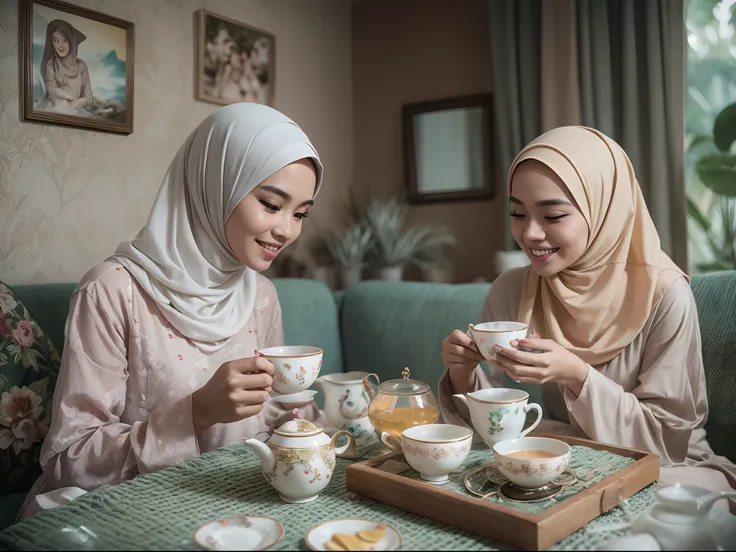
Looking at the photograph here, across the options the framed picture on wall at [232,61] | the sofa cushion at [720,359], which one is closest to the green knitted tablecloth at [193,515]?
the sofa cushion at [720,359]

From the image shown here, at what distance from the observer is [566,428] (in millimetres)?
1587

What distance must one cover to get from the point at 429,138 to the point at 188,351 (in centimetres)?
231

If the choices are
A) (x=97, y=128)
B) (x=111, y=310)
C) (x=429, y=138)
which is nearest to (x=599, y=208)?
(x=111, y=310)

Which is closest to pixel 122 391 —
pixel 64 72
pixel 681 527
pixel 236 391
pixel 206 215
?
pixel 236 391

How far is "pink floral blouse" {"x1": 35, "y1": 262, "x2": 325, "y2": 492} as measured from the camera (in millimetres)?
1362

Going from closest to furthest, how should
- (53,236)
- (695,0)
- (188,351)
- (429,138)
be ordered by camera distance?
1. (188,351)
2. (53,236)
3. (695,0)
4. (429,138)

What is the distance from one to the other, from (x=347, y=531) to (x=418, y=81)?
119 inches

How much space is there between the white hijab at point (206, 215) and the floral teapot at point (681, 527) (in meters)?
1.04

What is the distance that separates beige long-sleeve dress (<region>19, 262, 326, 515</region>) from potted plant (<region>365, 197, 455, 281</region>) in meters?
1.76

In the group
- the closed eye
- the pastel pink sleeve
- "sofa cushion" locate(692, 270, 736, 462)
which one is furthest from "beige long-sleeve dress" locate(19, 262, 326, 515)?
"sofa cushion" locate(692, 270, 736, 462)

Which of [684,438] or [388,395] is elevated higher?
[388,395]

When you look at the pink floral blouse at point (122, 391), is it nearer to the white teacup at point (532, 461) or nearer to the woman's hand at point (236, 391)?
the woman's hand at point (236, 391)

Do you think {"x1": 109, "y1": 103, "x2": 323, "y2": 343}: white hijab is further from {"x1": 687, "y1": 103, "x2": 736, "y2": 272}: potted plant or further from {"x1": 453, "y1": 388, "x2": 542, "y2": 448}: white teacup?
{"x1": 687, "y1": 103, "x2": 736, "y2": 272}: potted plant

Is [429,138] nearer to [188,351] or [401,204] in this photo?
[401,204]
